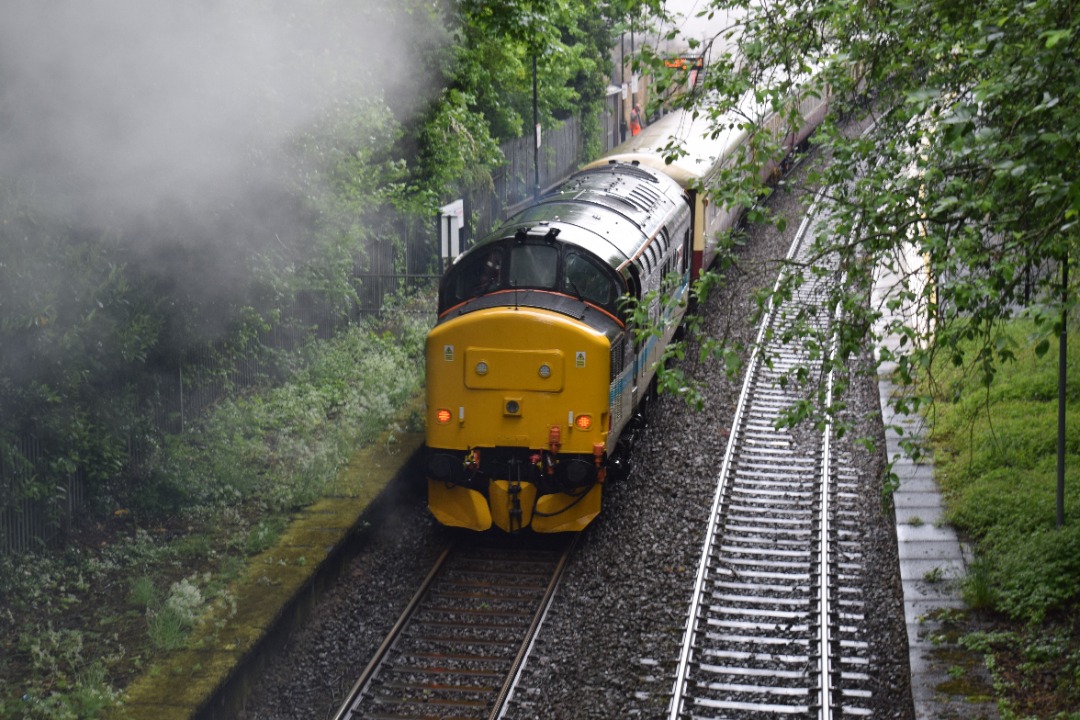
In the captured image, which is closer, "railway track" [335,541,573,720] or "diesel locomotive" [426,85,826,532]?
"railway track" [335,541,573,720]

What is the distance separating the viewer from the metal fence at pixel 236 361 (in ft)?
33.1

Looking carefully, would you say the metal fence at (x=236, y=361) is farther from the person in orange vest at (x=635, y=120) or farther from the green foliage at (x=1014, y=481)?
the person in orange vest at (x=635, y=120)

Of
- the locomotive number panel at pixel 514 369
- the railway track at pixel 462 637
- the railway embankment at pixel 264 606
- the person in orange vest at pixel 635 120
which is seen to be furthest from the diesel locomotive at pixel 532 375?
the person in orange vest at pixel 635 120

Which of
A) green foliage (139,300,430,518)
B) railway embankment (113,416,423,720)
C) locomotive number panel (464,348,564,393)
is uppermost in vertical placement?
locomotive number panel (464,348,564,393)

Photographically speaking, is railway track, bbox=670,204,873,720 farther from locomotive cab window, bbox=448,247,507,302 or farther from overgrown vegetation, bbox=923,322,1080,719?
locomotive cab window, bbox=448,247,507,302

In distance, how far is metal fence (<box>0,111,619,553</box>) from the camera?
1010 centimetres

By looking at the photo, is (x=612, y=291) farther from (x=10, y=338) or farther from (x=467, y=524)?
(x=10, y=338)

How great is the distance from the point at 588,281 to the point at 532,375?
47.3 inches

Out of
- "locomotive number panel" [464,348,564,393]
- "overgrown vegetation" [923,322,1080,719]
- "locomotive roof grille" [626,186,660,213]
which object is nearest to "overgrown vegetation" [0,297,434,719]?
"locomotive number panel" [464,348,564,393]

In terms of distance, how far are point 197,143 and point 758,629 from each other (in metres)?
6.33

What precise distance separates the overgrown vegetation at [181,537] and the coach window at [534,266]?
3.13 m

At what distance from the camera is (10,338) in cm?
860

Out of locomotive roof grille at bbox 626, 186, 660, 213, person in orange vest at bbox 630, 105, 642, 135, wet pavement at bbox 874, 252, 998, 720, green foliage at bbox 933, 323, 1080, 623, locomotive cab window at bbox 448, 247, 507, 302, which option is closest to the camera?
wet pavement at bbox 874, 252, 998, 720

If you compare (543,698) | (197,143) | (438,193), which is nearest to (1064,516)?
(543,698)
